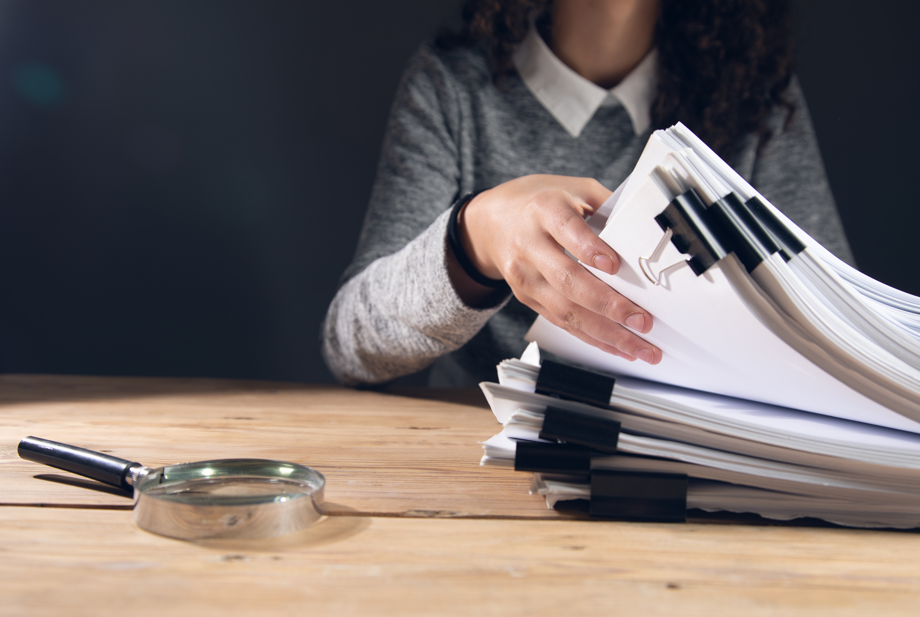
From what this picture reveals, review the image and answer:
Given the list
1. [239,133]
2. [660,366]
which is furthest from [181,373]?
[660,366]

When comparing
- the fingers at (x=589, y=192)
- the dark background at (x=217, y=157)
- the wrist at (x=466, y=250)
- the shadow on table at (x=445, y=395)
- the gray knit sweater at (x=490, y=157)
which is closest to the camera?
the fingers at (x=589, y=192)

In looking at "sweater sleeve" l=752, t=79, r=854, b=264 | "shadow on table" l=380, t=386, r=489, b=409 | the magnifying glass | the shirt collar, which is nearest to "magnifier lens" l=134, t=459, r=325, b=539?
the magnifying glass

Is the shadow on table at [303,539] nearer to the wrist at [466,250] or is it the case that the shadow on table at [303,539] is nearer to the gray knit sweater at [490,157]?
the wrist at [466,250]

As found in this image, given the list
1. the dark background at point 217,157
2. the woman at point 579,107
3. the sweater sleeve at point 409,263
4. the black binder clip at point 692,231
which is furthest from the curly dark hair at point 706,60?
the black binder clip at point 692,231

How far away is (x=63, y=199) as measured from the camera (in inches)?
64.9

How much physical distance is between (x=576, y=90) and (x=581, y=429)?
989 millimetres

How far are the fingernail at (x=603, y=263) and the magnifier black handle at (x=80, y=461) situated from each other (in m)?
0.34

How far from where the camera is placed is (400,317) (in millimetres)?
786

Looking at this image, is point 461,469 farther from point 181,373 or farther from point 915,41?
point 915,41

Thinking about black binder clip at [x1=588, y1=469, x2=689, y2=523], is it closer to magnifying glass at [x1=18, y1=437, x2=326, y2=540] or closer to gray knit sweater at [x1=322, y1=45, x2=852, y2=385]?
magnifying glass at [x1=18, y1=437, x2=326, y2=540]

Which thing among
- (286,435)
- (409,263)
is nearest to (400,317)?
(409,263)

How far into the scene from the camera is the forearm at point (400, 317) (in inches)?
27.3

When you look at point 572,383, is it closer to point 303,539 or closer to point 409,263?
point 303,539

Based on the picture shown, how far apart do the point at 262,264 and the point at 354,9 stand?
29.9 inches
